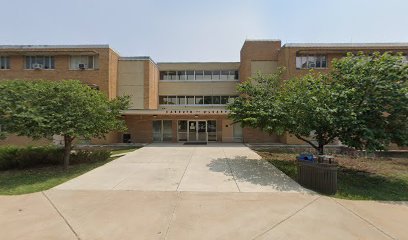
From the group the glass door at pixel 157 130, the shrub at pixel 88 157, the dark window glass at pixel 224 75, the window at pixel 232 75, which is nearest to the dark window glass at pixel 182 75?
the dark window glass at pixel 224 75

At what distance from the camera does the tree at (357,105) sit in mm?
9672

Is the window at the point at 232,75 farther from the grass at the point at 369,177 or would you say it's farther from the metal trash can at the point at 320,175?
the metal trash can at the point at 320,175

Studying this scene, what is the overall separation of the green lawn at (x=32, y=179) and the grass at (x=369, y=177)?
9.78 m

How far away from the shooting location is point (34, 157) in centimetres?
1408

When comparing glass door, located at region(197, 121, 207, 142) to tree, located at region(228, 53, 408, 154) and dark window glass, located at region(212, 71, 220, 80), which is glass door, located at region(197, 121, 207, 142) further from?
tree, located at region(228, 53, 408, 154)

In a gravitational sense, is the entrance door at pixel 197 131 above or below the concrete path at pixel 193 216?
above

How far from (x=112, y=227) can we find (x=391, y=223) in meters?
6.74

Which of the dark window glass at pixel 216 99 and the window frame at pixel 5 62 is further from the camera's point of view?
the dark window glass at pixel 216 99

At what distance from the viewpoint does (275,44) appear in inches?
982

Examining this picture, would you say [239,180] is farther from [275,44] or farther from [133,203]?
[275,44]

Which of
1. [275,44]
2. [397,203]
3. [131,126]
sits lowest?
[397,203]

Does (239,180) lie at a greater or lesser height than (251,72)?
lesser

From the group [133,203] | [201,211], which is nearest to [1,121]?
[133,203]

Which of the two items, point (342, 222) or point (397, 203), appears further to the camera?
point (397, 203)
